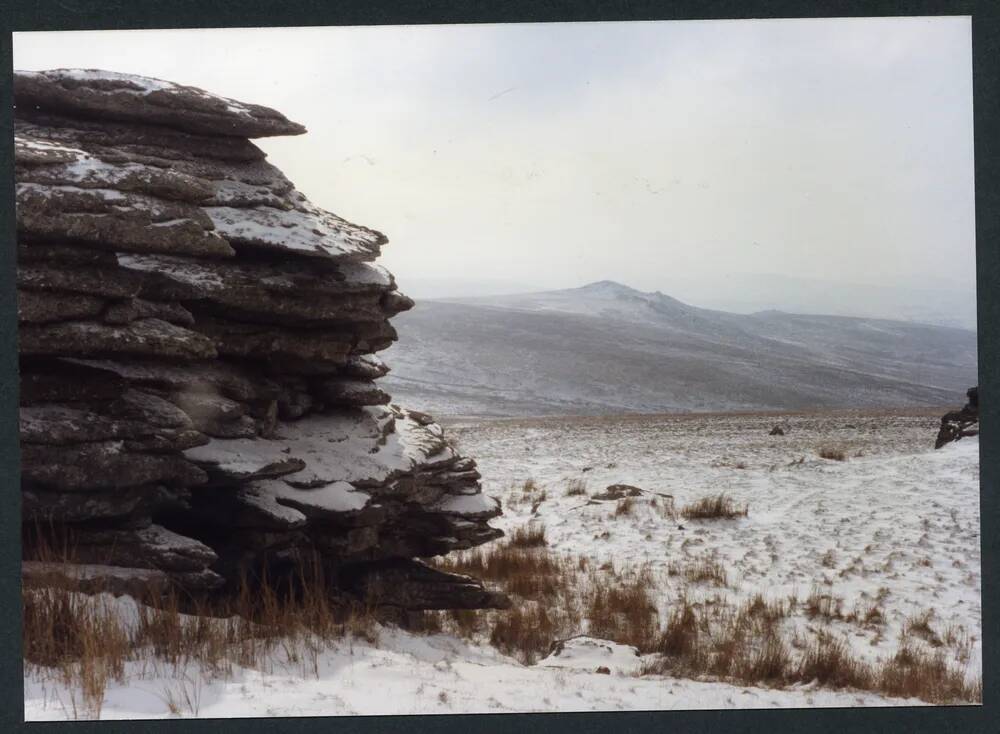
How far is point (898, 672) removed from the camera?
5473 mm

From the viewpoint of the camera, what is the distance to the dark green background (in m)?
5.04

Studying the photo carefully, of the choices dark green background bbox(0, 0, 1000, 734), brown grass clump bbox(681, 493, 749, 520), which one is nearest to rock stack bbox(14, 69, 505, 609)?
dark green background bbox(0, 0, 1000, 734)

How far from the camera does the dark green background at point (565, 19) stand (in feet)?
16.5

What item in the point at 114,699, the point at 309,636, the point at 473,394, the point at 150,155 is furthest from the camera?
the point at 473,394

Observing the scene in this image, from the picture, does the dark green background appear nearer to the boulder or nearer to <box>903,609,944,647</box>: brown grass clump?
<box>903,609,944,647</box>: brown grass clump

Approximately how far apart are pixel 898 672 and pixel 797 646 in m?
0.72

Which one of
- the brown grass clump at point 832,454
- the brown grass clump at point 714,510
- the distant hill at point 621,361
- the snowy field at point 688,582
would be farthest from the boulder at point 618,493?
the distant hill at point 621,361

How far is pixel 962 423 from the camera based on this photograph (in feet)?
39.7

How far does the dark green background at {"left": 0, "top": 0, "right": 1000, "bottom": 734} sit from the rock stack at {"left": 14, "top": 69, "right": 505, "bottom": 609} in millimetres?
345

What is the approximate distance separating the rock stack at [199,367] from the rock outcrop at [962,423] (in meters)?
8.33

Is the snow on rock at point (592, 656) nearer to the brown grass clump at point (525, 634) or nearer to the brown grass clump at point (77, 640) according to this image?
the brown grass clump at point (525, 634)

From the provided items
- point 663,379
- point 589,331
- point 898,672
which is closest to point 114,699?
point 898,672

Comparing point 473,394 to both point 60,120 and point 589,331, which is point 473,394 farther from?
point 60,120

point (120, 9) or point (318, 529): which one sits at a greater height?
point (120, 9)
